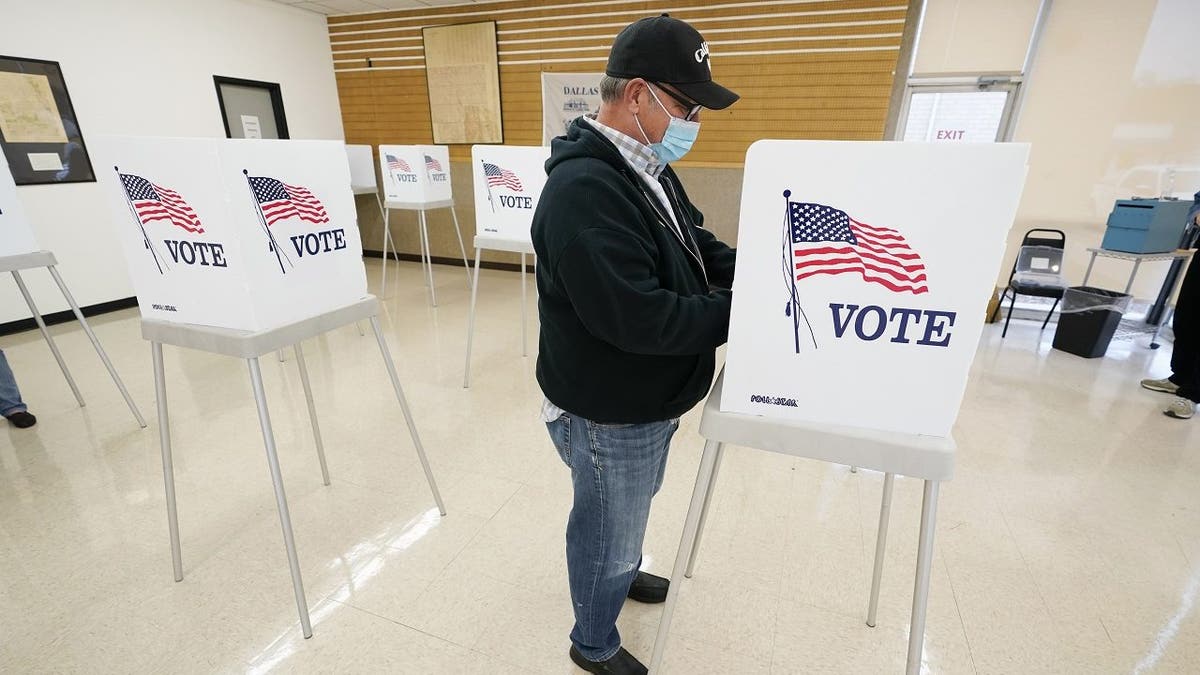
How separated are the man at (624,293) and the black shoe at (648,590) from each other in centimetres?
36

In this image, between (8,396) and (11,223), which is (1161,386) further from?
(8,396)

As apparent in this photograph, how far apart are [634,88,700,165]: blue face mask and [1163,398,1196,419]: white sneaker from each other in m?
3.35

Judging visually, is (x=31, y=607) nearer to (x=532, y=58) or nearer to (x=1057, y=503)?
(x=1057, y=503)

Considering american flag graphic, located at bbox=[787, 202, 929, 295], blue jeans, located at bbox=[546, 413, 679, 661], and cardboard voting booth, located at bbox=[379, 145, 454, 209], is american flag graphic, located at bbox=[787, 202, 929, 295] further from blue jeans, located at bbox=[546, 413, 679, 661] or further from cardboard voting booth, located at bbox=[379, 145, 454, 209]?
cardboard voting booth, located at bbox=[379, 145, 454, 209]

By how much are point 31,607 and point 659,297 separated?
204 cm

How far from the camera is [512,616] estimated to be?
1.48 meters

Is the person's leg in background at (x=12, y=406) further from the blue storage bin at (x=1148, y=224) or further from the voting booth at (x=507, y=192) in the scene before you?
the blue storage bin at (x=1148, y=224)

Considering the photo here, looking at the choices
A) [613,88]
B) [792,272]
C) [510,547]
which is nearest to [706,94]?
[613,88]


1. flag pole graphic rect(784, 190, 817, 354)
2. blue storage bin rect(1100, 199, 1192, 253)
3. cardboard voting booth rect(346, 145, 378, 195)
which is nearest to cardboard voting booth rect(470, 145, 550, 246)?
flag pole graphic rect(784, 190, 817, 354)

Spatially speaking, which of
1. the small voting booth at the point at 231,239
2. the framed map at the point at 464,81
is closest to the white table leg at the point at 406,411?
the small voting booth at the point at 231,239

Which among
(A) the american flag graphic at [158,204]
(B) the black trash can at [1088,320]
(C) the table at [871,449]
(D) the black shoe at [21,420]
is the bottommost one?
(D) the black shoe at [21,420]

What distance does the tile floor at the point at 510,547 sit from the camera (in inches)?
55.1

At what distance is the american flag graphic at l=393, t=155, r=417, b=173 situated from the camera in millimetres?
4320

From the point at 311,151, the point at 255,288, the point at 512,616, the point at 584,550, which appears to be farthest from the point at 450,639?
the point at 311,151
